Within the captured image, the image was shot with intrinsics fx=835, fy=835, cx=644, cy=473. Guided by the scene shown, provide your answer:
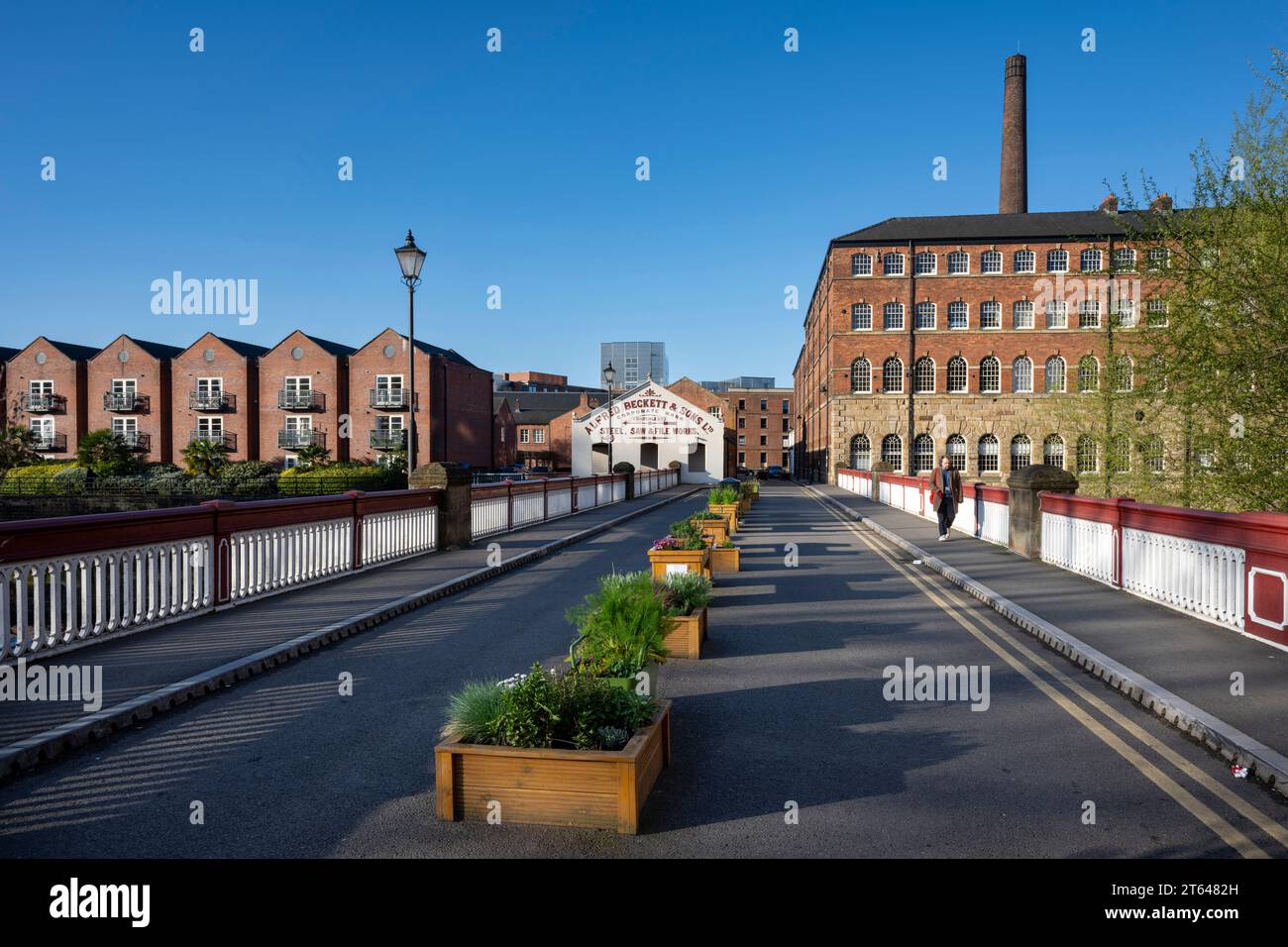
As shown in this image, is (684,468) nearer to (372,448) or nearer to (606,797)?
(372,448)

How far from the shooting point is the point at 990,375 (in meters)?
56.3

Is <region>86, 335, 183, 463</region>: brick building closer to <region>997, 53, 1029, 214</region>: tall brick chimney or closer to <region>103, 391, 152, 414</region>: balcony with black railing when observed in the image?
<region>103, 391, 152, 414</region>: balcony with black railing

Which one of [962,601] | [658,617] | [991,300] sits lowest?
[962,601]

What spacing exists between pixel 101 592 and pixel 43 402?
6937 cm

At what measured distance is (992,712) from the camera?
6070 mm

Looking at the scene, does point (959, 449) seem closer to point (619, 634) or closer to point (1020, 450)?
point (1020, 450)

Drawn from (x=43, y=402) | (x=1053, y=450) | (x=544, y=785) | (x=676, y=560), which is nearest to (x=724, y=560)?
(x=676, y=560)

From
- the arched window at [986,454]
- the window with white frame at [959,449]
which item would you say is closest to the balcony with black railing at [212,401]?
the window with white frame at [959,449]

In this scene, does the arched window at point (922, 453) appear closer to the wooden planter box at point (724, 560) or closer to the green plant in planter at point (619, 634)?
the wooden planter box at point (724, 560)

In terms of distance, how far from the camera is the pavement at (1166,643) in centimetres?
583

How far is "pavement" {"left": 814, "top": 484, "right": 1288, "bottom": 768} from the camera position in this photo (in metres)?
5.83

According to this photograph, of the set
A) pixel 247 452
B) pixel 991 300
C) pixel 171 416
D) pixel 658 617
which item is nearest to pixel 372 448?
pixel 247 452

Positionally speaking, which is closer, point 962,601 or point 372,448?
point 962,601

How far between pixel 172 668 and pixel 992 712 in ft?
20.9
